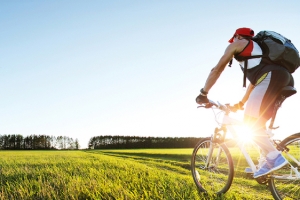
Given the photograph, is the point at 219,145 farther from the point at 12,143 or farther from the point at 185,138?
the point at 12,143

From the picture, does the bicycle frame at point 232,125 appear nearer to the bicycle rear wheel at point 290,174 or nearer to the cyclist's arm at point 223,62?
the bicycle rear wheel at point 290,174

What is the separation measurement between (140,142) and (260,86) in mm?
107600

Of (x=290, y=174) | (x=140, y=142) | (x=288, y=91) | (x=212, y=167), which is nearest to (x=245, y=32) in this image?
(x=288, y=91)

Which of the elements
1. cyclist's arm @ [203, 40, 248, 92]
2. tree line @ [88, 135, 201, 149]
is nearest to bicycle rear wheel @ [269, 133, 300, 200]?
cyclist's arm @ [203, 40, 248, 92]

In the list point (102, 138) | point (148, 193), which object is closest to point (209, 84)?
point (148, 193)

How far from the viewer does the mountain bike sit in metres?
4.03

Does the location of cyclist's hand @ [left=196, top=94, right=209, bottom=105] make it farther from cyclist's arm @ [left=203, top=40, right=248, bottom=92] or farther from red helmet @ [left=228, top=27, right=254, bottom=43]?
red helmet @ [left=228, top=27, right=254, bottom=43]

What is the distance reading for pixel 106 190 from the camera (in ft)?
15.3

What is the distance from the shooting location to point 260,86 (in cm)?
408

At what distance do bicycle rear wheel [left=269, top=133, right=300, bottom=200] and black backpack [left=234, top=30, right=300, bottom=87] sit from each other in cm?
105

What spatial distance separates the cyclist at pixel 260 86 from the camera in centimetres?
395

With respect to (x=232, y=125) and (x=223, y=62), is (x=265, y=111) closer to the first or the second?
(x=232, y=125)

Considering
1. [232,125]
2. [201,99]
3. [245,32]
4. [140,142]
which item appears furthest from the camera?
[140,142]

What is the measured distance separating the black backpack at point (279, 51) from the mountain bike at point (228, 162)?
14.3 inches
